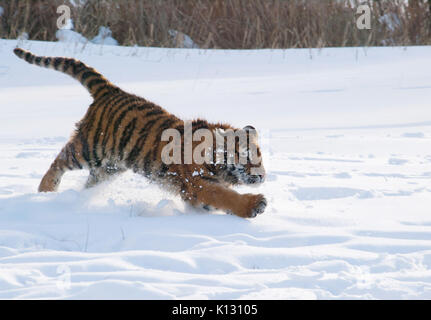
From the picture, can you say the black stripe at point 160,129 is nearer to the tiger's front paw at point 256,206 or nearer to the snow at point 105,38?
the tiger's front paw at point 256,206

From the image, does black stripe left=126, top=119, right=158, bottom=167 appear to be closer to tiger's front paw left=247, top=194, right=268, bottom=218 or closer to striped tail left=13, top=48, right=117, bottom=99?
striped tail left=13, top=48, right=117, bottom=99

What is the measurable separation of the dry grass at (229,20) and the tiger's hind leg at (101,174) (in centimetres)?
877

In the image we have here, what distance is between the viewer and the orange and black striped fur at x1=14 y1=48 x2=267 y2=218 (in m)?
3.81

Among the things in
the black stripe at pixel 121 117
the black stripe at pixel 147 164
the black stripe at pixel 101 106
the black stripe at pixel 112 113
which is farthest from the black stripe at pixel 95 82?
the black stripe at pixel 147 164

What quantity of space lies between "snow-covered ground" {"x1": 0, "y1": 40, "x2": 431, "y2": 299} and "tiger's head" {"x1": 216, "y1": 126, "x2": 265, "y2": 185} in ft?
0.78

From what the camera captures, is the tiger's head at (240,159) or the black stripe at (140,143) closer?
the tiger's head at (240,159)

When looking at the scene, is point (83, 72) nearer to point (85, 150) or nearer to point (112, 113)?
point (112, 113)

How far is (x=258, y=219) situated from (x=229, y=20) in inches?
392

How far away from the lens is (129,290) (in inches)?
102

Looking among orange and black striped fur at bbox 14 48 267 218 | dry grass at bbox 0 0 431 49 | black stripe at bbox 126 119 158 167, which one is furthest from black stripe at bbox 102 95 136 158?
dry grass at bbox 0 0 431 49

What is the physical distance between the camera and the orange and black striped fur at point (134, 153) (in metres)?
3.81

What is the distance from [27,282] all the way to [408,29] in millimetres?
12892
